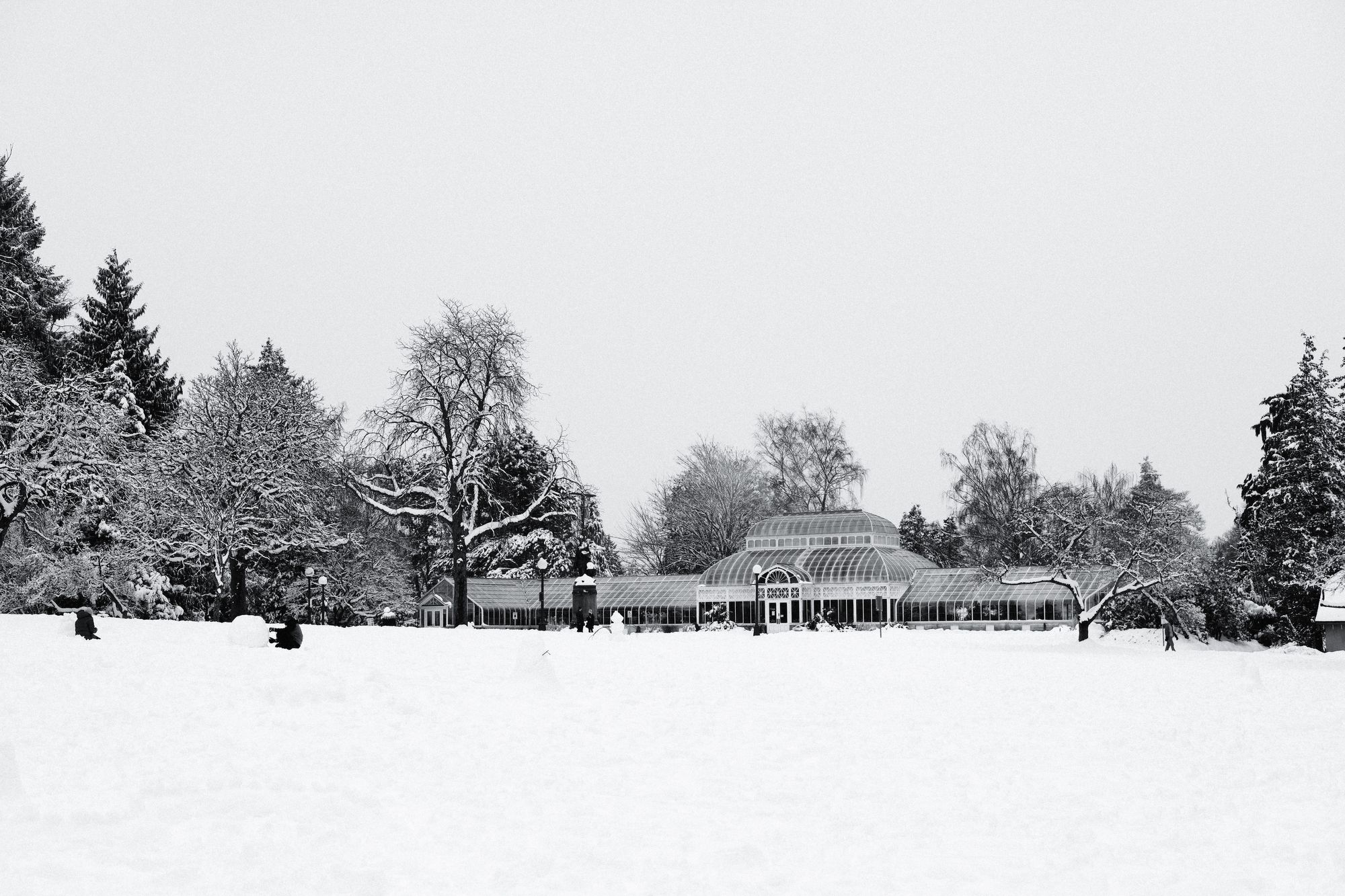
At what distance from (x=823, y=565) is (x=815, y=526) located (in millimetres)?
2488

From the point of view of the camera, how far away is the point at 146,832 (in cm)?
700

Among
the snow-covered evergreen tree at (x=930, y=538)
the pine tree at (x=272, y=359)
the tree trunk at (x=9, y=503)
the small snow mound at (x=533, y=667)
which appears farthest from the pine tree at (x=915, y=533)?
the small snow mound at (x=533, y=667)

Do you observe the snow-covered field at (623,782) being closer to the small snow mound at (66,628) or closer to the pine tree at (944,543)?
the small snow mound at (66,628)

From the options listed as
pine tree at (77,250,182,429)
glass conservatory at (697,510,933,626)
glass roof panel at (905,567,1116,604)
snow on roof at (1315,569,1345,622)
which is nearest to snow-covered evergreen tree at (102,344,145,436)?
pine tree at (77,250,182,429)

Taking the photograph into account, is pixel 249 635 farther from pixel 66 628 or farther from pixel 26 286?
pixel 26 286

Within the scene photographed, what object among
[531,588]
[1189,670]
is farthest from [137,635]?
[531,588]

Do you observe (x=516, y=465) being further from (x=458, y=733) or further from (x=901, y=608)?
(x=458, y=733)

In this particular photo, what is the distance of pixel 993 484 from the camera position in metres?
62.8

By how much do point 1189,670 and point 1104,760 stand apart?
556 inches

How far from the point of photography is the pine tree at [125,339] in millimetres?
44844

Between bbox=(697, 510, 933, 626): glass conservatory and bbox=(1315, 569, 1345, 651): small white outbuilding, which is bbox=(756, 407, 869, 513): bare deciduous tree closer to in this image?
bbox=(697, 510, 933, 626): glass conservatory

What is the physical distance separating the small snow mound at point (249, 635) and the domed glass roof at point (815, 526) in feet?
138

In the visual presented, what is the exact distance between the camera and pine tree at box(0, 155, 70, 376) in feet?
136

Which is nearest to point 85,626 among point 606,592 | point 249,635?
point 249,635
